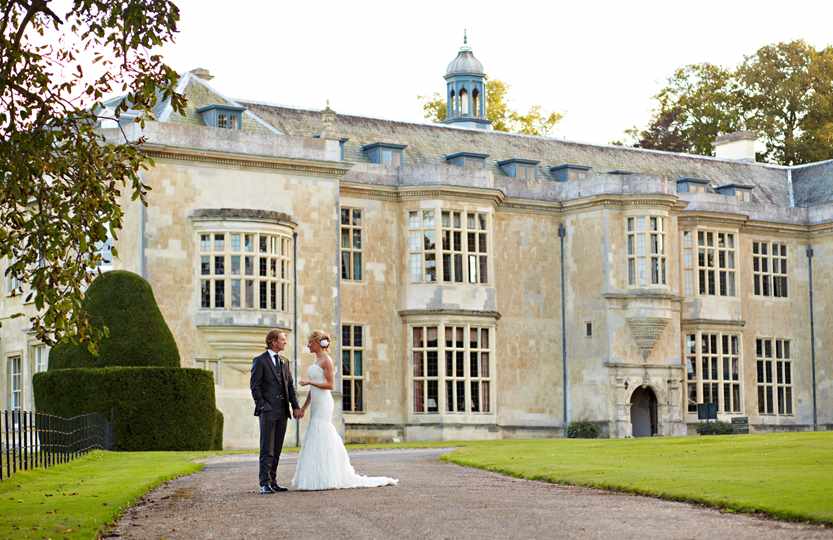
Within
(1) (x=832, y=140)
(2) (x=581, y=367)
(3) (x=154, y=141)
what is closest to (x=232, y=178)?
(3) (x=154, y=141)

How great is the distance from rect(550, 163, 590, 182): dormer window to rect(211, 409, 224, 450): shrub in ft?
57.4

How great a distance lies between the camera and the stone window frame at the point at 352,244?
4434 cm

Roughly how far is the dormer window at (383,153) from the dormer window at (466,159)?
199cm

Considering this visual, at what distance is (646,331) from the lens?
46.7 m

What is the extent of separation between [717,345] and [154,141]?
842 inches

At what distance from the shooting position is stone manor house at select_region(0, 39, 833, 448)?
39750mm

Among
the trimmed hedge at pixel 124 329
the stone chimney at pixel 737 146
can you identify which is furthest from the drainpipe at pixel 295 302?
the stone chimney at pixel 737 146

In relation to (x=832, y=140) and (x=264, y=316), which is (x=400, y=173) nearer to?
(x=264, y=316)

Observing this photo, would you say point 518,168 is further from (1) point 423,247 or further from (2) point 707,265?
(2) point 707,265

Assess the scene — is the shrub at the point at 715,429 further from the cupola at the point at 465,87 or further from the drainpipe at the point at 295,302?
the cupola at the point at 465,87

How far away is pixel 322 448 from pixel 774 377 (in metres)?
36.5

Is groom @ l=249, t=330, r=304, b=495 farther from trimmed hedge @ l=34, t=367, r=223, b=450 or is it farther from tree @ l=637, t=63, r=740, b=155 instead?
tree @ l=637, t=63, r=740, b=155

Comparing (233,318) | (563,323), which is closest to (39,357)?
(233,318)

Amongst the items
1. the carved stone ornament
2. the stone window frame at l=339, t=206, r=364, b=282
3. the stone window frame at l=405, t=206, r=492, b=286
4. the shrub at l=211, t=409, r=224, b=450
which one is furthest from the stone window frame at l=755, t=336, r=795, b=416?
the shrub at l=211, t=409, r=224, b=450
